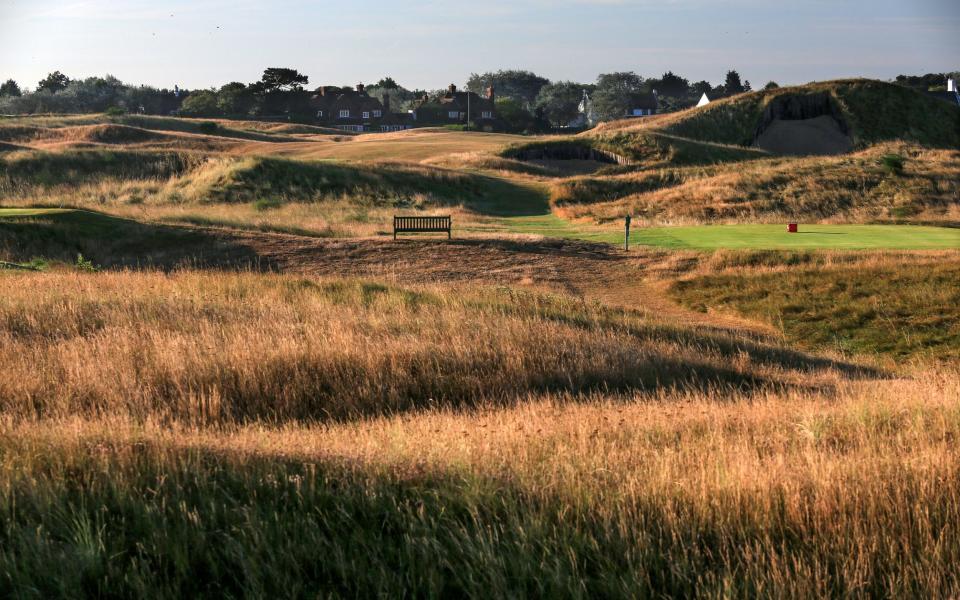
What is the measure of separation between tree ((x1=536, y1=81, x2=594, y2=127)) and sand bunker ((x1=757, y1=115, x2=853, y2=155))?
81420 millimetres

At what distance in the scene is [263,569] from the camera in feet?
15.8

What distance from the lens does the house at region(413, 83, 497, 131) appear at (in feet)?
438

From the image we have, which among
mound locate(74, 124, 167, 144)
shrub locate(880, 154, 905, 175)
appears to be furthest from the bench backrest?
mound locate(74, 124, 167, 144)

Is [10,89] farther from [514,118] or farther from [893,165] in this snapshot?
[893,165]

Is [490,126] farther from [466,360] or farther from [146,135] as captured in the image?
[466,360]

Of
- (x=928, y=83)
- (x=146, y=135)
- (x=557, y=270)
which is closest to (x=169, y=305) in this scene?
(x=557, y=270)

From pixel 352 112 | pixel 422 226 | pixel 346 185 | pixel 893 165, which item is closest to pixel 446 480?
pixel 422 226

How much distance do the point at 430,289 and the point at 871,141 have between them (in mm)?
61902

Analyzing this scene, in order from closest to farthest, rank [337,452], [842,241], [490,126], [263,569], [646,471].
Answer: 1. [263,569]
2. [646,471]
3. [337,452]
4. [842,241]
5. [490,126]

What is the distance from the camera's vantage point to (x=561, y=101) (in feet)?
568

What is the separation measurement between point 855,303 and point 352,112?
391 feet

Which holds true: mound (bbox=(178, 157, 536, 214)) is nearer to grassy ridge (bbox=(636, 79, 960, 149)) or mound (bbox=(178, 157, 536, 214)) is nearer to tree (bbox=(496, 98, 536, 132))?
grassy ridge (bbox=(636, 79, 960, 149))

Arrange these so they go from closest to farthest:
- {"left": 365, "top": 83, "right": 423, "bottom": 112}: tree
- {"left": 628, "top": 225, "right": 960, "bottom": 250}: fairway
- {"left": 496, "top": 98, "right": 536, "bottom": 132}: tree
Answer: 1. {"left": 628, "top": 225, "right": 960, "bottom": 250}: fairway
2. {"left": 496, "top": 98, "right": 536, "bottom": 132}: tree
3. {"left": 365, "top": 83, "right": 423, "bottom": 112}: tree

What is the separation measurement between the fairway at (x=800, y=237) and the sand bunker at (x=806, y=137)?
43.0 metres
